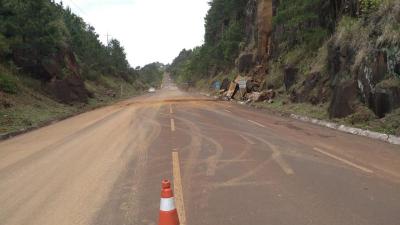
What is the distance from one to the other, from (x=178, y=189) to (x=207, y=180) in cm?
76

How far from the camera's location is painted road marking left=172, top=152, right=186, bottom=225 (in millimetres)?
5906

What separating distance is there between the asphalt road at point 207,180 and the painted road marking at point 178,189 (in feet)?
0.06

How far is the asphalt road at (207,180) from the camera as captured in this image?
595cm

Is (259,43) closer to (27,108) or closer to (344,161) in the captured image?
(27,108)

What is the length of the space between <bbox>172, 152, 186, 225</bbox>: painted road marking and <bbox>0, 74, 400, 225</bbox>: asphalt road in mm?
18

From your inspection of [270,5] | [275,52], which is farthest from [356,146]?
[270,5]

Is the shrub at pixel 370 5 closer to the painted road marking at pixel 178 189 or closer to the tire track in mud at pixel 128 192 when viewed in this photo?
the tire track in mud at pixel 128 192

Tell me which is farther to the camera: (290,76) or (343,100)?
(290,76)

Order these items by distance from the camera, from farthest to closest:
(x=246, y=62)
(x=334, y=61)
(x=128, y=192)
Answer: (x=246, y=62) → (x=334, y=61) → (x=128, y=192)

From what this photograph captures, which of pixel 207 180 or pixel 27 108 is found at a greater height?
pixel 207 180

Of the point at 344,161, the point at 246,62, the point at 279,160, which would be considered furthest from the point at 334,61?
the point at 246,62

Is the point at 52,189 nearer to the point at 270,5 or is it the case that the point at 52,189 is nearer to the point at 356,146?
the point at 356,146

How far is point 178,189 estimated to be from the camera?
7.28 metres

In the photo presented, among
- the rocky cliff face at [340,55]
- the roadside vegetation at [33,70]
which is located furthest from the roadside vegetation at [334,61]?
the roadside vegetation at [33,70]
